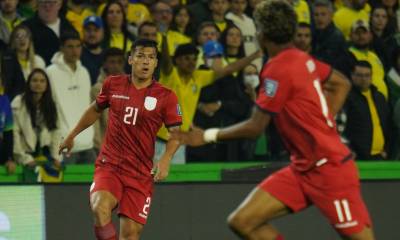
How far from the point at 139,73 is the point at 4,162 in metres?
2.64

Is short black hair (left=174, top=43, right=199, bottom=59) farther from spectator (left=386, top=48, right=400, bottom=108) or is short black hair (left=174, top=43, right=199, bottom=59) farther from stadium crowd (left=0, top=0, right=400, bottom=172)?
spectator (left=386, top=48, right=400, bottom=108)

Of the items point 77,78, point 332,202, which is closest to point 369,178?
point 77,78

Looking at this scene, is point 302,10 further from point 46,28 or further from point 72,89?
point 72,89

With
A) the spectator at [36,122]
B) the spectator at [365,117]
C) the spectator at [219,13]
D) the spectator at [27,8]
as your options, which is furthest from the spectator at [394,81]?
the spectator at [27,8]

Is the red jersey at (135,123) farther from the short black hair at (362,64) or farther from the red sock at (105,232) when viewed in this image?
the short black hair at (362,64)

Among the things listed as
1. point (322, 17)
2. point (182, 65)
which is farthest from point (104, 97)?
point (322, 17)

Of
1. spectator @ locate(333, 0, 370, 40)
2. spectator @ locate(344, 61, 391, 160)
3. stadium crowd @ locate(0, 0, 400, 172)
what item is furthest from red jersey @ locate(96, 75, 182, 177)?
spectator @ locate(333, 0, 370, 40)

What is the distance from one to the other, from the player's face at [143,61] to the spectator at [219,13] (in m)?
4.57

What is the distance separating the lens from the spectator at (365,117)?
1295 centimetres

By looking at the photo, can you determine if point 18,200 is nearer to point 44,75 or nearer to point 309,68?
point 44,75

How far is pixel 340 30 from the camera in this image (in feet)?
47.8

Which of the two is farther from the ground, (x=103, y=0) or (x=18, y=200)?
(x=103, y=0)

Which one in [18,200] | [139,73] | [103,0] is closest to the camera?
[139,73]

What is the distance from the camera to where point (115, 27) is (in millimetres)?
13336
